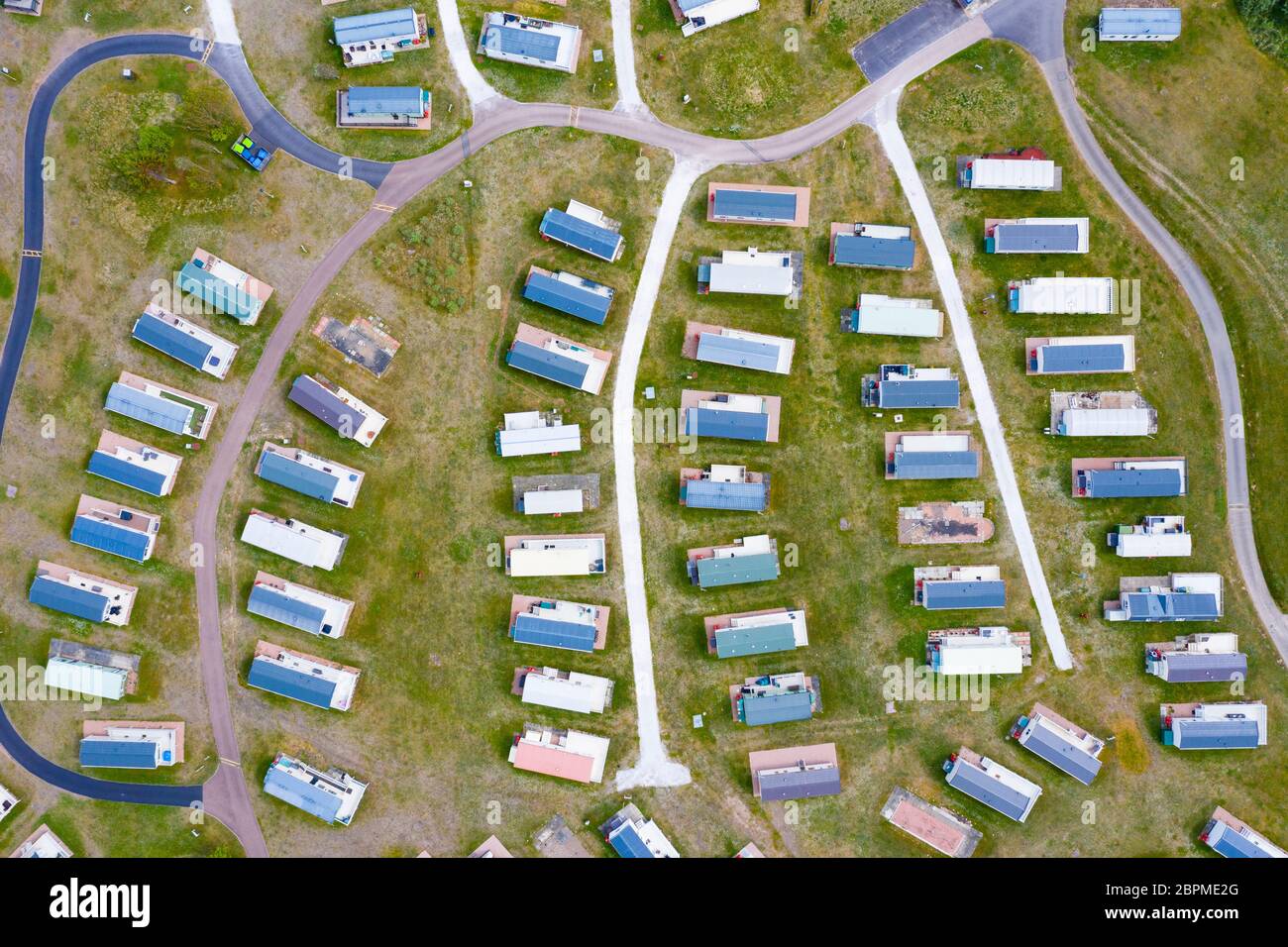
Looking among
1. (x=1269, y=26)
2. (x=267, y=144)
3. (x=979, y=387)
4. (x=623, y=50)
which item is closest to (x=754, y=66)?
(x=623, y=50)

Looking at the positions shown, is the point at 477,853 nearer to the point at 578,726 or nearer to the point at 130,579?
the point at 578,726

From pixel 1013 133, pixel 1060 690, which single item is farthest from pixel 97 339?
pixel 1060 690

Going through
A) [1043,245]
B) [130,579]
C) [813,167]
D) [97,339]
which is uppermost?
[813,167]

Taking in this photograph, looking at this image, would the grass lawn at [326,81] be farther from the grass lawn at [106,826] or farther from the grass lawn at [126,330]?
the grass lawn at [106,826]

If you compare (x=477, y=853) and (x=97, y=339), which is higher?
(x=97, y=339)

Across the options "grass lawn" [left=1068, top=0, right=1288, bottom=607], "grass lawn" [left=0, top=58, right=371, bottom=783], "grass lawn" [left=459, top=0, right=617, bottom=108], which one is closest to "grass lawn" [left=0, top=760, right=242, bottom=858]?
"grass lawn" [left=0, top=58, right=371, bottom=783]

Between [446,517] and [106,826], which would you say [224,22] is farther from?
[106,826]
